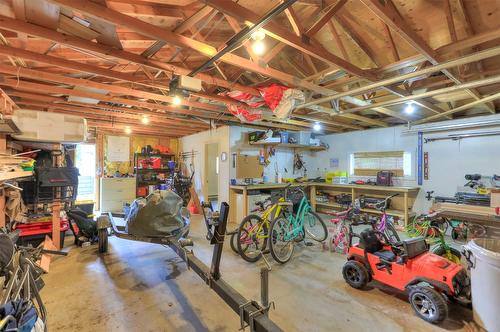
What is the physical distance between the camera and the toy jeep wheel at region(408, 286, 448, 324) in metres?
2.03

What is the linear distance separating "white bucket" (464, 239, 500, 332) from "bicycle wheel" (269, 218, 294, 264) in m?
1.92

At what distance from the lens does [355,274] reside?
2674 mm

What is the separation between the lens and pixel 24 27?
1.75 metres

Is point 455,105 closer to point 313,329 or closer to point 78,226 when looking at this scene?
point 313,329

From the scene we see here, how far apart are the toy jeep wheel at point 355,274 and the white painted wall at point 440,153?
3.61 m

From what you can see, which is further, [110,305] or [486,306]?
[110,305]

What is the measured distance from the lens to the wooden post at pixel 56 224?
3.62m

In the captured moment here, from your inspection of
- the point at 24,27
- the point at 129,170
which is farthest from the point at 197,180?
the point at 24,27

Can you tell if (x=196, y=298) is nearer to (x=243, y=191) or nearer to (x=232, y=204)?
(x=243, y=191)

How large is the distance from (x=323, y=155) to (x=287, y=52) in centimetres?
468

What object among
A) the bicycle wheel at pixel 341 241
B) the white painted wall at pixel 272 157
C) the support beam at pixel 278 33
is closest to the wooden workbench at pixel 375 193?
the white painted wall at pixel 272 157

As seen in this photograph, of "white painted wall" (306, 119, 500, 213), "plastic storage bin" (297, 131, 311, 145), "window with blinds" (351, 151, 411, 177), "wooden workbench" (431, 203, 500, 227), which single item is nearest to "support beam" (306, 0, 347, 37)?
"wooden workbench" (431, 203, 500, 227)

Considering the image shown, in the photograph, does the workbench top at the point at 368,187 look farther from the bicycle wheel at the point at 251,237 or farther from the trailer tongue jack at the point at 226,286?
the trailer tongue jack at the point at 226,286

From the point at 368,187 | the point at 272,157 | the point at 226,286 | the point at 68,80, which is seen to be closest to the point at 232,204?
the point at 272,157
